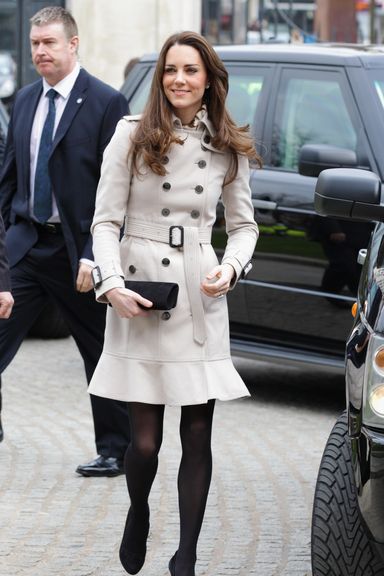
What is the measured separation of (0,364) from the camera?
273 inches

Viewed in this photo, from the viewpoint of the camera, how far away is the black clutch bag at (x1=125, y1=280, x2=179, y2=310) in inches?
196

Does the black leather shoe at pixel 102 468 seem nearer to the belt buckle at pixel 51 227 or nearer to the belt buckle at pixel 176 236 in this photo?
the belt buckle at pixel 51 227

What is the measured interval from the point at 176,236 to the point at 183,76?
513mm

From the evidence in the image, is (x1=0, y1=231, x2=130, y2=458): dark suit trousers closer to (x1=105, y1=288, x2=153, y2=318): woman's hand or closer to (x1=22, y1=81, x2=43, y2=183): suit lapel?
(x1=22, y1=81, x2=43, y2=183): suit lapel

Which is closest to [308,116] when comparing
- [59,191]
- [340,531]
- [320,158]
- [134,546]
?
[320,158]

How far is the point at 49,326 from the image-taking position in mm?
11070

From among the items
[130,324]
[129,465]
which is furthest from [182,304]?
[129,465]

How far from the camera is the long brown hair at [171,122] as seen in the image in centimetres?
511

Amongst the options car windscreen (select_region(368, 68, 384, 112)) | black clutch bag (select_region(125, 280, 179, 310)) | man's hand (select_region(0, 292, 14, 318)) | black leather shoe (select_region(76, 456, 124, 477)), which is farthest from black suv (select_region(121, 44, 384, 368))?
black clutch bag (select_region(125, 280, 179, 310))

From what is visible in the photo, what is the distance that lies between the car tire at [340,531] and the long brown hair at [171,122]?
Answer: 107 cm

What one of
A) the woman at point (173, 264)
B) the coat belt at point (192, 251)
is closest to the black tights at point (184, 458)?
the woman at point (173, 264)

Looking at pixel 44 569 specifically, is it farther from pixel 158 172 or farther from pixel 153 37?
pixel 153 37

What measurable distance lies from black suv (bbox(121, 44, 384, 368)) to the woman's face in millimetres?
2653

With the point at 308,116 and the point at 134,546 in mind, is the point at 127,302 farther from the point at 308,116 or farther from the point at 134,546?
the point at 308,116
